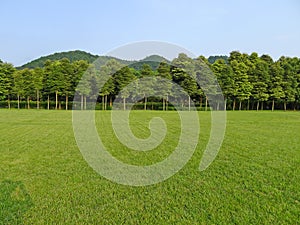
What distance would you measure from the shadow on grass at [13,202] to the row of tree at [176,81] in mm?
34618

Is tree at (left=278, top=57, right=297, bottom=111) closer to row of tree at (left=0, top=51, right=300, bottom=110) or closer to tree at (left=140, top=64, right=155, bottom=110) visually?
row of tree at (left=0, top=51, right=300, bottom=110)

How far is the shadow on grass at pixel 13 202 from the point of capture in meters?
3.75

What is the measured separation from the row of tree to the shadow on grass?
34618mm

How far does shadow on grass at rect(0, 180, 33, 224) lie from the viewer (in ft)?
12.3

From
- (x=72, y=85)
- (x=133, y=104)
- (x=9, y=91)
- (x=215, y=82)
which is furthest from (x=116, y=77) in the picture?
(x=9, y=91)

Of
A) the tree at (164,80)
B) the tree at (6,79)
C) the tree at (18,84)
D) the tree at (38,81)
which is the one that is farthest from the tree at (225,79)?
the tree at (6,79)

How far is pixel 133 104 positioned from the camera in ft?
142

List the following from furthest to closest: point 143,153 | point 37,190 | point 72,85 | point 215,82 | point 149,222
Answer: point 72,85 → point 215,82 → point 143,153 → point 37,190 → point 149,222

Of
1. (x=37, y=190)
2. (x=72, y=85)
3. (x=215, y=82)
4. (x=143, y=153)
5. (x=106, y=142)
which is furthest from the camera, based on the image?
(x=72, y=85)

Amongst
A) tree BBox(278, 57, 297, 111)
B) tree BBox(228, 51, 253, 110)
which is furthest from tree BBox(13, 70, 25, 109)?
tree BBox(278, 57, 297, 111)

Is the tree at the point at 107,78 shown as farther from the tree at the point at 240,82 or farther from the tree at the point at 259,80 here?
the tree at the point at 259,80

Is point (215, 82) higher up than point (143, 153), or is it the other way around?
point (215, 82)

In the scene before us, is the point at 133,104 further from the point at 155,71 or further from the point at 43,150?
the point at 43,150

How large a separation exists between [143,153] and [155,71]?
3774 cm
